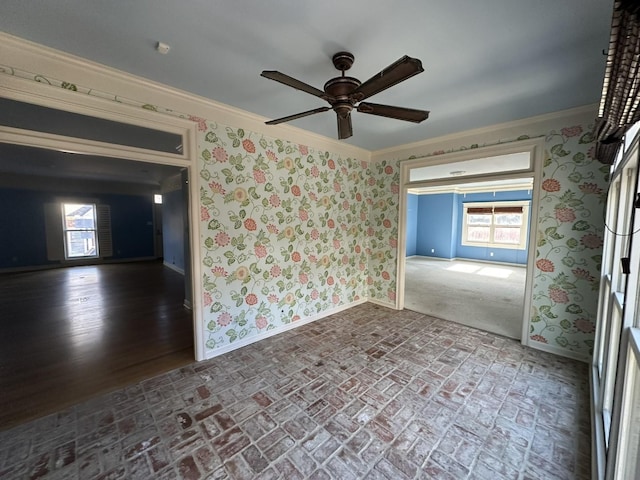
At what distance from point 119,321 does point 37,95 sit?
9.72 feet

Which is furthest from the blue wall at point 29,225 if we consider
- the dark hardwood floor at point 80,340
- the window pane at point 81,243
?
the dark hardwood floor at point 80,340

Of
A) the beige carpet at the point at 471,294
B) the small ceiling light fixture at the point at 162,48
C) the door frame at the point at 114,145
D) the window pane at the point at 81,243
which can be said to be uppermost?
the small ceiling light fixture at the point at 162,48

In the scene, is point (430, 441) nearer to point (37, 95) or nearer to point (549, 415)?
point (549, 415)

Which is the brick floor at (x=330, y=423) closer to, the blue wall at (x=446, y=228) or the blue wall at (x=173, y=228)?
the blue wall at (x=173, y=228)

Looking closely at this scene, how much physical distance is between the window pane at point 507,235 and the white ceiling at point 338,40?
657 cm

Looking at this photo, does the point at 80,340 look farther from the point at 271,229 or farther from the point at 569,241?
the point at 569,241

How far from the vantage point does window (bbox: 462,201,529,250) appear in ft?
25.5

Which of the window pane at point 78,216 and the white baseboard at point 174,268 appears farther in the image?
the window pane at point 78,216

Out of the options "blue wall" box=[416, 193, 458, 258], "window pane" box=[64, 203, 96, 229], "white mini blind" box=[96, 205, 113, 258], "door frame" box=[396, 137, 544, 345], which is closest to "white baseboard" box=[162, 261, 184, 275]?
"white mini blind" box=[96, 205, 113, 258]

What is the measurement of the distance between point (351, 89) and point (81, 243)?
1011 cm

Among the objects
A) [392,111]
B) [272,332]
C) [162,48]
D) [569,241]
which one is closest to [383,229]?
[569,241]

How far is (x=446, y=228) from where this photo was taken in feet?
29.5

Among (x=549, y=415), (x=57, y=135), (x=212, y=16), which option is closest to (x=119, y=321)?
(x=57, y=135)

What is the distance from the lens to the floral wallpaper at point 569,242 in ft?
8.38
